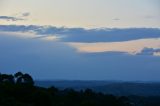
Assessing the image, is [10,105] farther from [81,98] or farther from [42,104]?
[81,98]

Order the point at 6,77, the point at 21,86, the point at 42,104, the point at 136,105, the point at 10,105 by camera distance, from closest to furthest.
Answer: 1. the point at 10,105
2. the point at 42,104
3. the point at 21,86
4. the point at 6,77
5. the point at 136,105

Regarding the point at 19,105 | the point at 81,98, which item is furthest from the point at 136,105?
the point at 19,105

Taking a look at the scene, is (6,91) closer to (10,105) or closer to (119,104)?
(10,105)

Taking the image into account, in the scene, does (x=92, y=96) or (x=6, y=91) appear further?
(x=92, y=96)

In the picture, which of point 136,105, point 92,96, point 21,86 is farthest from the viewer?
point 136,105

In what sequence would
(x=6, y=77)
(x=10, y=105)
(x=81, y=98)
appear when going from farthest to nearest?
(x=6, y=77) < (x=81, y=98) < (x=10, y=105)

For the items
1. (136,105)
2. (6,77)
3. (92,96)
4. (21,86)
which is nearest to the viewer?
(21,86)

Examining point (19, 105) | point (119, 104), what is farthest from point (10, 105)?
point (119, 104)

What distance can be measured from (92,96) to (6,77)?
16.1 meters

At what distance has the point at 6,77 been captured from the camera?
97.3m

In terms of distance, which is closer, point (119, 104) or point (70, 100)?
point (70, 100)

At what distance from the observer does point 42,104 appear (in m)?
67.3

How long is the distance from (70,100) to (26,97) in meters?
9.60

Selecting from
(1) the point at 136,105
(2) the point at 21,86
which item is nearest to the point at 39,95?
(2) the point at 21,86
